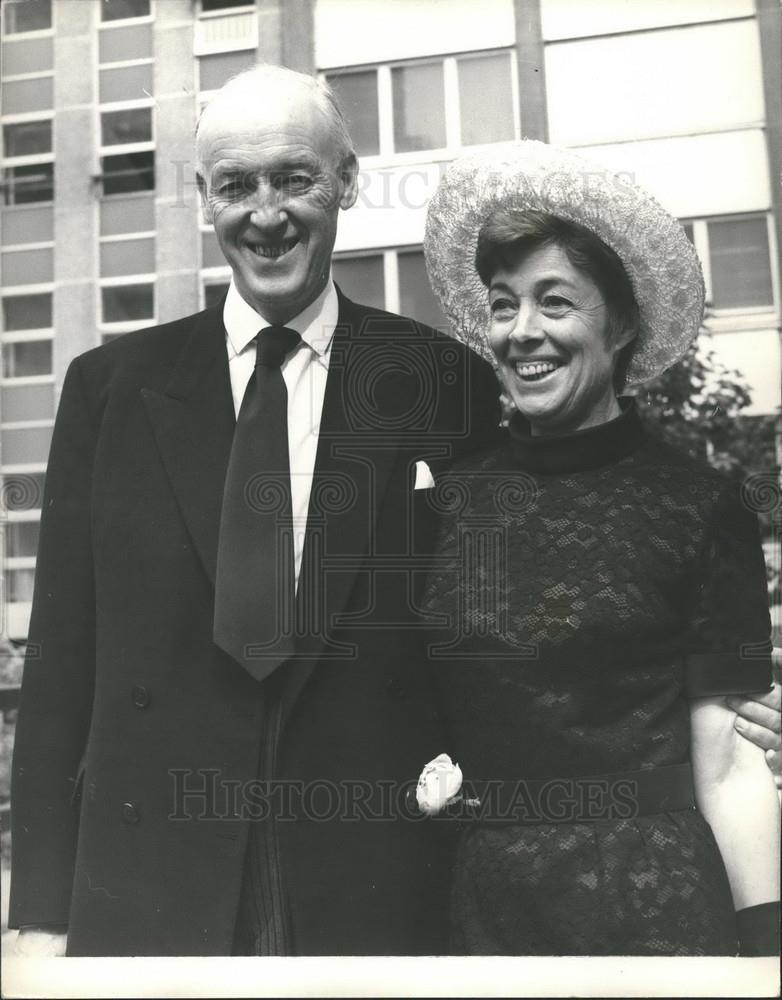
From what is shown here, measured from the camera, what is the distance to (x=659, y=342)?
2381 mm

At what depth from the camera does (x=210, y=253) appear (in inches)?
108

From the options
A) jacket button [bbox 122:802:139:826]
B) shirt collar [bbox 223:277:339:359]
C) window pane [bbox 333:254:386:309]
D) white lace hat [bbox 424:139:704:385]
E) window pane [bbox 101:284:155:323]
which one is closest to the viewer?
white lace hat [bbox 424:139:704:385]

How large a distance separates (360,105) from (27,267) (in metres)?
0.91

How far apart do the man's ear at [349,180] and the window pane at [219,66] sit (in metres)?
0.41

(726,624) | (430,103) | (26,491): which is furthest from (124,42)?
(726,624)

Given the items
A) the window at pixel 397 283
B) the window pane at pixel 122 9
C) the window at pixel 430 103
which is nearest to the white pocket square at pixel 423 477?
the window at pixel 397 283

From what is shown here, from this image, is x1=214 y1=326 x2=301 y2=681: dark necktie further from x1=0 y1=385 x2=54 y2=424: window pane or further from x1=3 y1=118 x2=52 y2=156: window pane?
x1=3 y1=118 x2=52 y2=156: window pane

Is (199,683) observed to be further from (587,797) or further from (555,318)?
(555,318)

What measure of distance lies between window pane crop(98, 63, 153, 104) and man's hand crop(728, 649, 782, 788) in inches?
78.6

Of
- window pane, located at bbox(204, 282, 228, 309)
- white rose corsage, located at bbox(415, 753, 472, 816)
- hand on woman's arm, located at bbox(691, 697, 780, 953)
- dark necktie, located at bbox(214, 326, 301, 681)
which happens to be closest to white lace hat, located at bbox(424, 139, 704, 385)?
dark necktie, located at bbox(214, 326, 301, 681)

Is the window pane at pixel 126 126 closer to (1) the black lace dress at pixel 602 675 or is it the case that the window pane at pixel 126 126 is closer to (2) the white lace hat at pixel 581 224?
(2) the white lace hat at pixel 581 224

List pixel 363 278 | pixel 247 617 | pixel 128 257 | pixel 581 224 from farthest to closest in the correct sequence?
pixel 128 257, pixel 363 278, pixel 247 617, pixel 581 224

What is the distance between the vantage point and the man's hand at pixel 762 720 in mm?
2195

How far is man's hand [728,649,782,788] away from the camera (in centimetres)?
220
